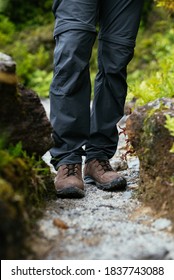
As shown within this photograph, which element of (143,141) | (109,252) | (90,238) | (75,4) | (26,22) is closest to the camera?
(109,252)

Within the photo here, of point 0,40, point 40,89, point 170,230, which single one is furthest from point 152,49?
point 170,230

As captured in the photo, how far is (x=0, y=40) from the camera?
1059cm

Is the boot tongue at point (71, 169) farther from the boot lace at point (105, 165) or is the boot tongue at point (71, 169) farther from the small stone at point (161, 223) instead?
the small stone at point (161, 223)

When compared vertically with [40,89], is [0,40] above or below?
above

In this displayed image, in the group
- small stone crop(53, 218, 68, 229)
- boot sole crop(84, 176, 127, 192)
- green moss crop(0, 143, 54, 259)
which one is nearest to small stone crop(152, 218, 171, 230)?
small stone crop(53, 218, 68, 229)

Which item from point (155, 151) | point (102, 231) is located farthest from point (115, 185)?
point (102, 231)

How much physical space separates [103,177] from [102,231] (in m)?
1.13

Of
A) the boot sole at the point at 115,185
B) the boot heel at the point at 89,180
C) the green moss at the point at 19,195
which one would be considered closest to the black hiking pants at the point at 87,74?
the boot heel at the point at 89,180

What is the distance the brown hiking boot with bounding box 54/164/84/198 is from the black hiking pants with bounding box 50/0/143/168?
0.17 feet

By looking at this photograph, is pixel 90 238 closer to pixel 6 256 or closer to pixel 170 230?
pixel 170 230

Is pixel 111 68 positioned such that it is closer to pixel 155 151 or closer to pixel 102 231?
pixel 155 151

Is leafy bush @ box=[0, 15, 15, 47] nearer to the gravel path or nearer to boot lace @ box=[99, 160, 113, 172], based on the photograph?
boot lace @ box=[99, 160, 113, 172]

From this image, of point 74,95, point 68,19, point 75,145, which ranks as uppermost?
point 68,19

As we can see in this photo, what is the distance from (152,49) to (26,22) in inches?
126
